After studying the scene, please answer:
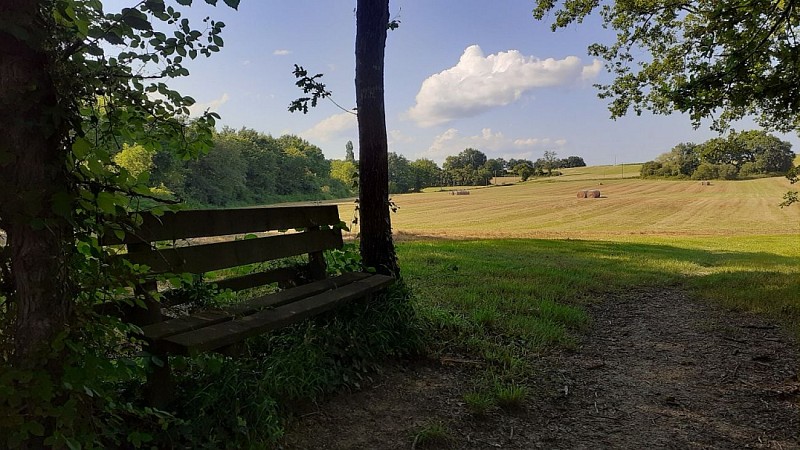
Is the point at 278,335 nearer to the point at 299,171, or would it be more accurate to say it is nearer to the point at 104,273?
the point at 104,273

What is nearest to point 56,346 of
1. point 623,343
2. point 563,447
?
point 563,447

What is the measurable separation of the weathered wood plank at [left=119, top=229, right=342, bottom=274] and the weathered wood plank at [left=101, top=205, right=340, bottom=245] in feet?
0.33

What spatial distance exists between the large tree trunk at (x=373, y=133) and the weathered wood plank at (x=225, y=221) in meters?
0.40

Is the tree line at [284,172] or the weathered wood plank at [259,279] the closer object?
the weathered wood plank at [259,279]

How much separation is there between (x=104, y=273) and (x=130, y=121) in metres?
0.75

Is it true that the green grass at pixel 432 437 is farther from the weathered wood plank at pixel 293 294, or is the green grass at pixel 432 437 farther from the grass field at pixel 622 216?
the grass field at pixel 622 216

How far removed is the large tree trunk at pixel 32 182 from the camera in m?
1.62

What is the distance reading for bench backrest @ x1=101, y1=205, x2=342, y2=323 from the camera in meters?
2.87

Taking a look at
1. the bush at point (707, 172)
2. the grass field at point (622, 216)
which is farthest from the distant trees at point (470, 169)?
the grass field at point (622, 216)

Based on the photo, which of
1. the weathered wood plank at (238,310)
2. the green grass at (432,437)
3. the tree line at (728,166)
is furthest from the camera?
the tree line at (728,166)

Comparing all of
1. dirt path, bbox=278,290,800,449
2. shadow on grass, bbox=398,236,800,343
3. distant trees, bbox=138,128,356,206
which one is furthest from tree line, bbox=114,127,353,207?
dirt path, bbox=278,290,800,449

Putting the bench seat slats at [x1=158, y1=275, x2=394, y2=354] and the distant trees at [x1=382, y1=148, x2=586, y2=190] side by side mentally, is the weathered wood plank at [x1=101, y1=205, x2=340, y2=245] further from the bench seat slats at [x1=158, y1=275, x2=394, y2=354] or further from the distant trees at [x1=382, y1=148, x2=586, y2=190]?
the distant trees at [x1=382, y1=148, x2=586, y2=190]

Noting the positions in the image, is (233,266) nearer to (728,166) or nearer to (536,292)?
(536,292)

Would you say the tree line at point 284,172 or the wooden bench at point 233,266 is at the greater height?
the tree line at point 284,172
